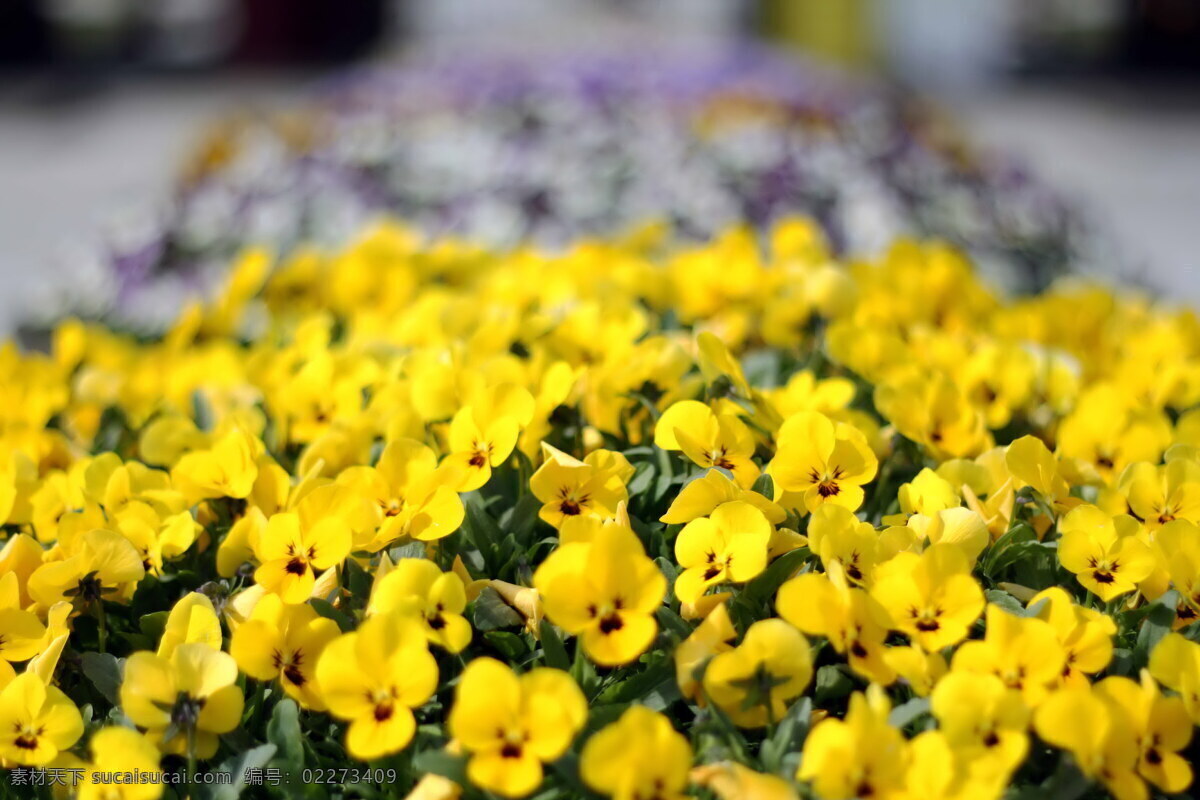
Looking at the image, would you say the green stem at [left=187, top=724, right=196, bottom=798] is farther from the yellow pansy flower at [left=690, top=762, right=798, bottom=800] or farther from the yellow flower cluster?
the yellow pansy flower at [left=690, top=762, right=798, bottom=800]

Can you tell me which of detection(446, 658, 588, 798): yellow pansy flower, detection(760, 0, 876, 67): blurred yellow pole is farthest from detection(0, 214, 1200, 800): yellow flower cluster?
detection(760, 0, 876, 67): blurred yellow pole

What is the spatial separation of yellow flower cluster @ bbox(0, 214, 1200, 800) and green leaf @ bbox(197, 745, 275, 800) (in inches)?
0.8

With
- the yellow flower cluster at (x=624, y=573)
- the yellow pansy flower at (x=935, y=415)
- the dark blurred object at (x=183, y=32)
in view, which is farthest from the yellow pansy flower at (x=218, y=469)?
the dark blurred object at (x=183, y=32)

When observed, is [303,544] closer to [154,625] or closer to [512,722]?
[154,625]

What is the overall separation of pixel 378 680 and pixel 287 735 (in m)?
0.11

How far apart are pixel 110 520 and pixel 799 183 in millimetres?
2514

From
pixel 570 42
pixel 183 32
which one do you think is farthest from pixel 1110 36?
pixel 183 32

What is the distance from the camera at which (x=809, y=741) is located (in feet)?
2.79

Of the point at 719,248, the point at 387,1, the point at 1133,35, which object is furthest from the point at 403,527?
the point at 387,1

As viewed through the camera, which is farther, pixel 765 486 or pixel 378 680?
pixel 765 486

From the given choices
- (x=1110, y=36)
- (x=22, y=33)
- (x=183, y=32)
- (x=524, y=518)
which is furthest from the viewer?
(x=183, y=32)

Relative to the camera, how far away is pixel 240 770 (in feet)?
3.06

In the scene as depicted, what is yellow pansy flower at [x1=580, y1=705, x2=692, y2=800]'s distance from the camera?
0.81m

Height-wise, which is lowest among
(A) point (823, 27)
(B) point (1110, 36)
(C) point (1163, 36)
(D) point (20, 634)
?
(B) point (1110, 36)
